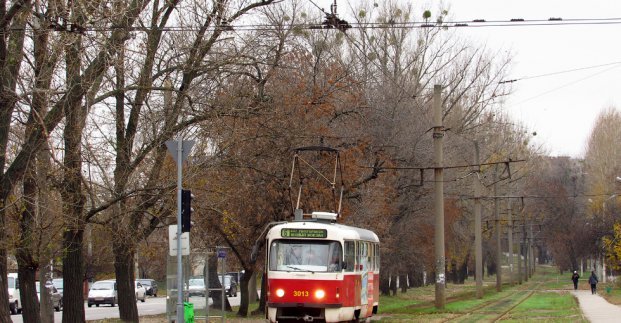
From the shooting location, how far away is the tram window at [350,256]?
79.3 feet

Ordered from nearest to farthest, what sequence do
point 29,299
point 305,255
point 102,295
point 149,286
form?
point 305,255
point 29,299
point 102,295
point 149,286

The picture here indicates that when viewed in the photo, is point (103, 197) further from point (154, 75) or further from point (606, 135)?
point (606, 135)

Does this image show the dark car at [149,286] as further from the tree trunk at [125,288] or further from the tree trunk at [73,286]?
the tree trunk at [73,286]

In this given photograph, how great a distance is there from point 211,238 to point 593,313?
1467cm

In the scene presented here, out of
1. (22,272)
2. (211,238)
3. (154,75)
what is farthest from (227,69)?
(211,238)

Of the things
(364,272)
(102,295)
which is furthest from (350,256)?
(102,295)

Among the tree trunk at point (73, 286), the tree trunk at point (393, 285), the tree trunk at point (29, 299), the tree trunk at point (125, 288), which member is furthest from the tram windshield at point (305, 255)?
the tree trunk at point (393, 285)

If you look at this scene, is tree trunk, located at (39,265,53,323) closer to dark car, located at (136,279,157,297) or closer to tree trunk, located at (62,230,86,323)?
tree trunk, located at (62,230,86,323)

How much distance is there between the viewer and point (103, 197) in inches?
914

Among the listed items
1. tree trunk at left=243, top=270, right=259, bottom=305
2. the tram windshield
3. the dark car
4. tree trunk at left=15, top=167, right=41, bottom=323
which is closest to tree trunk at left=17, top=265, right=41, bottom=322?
tree trunk at left=15, top=167, right=41, bottom=323

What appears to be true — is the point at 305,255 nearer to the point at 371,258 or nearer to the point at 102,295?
the point at 371,258

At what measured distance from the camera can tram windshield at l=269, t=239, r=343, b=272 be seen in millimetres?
23688

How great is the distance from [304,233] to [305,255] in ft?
1.96

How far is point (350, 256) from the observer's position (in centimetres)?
2464
